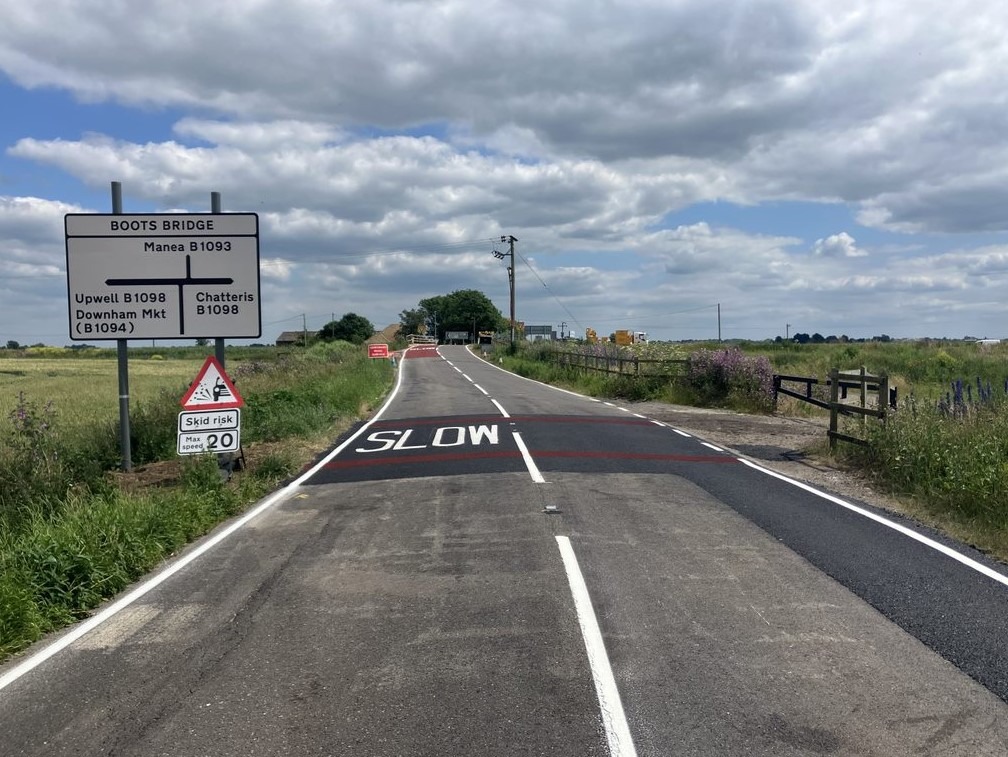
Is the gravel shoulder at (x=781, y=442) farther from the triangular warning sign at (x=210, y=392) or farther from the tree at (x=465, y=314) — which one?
the tree at (x=465, y=314)

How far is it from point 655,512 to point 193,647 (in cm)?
567

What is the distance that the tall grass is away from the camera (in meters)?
6.93

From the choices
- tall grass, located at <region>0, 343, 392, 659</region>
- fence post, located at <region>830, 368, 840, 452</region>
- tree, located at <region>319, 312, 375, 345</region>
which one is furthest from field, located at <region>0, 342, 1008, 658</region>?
tree, located at <region>319, 312, 375, 345</region>

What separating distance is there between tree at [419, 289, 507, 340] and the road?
531 ft

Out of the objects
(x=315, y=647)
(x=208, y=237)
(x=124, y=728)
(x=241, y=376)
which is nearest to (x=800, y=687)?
(x=315, y=647)

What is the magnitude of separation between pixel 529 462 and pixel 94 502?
6378 millimetres

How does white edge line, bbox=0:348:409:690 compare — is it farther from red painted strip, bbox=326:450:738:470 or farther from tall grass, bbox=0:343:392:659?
red painted strip, bbox=326:450:738:470

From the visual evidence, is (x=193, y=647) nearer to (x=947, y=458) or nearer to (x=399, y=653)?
(x=399, y=653)

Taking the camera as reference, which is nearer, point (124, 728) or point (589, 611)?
point (124, 728)

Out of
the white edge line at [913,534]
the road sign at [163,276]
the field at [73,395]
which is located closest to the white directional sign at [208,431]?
the road sign at [163,276]

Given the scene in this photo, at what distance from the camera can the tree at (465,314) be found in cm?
17600

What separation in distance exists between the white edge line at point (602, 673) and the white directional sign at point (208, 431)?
Result: 6.24m

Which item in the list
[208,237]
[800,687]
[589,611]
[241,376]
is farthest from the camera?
[241,376]

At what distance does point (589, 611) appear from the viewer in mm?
6328
